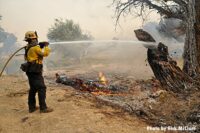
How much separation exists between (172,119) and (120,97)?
93.1 inches

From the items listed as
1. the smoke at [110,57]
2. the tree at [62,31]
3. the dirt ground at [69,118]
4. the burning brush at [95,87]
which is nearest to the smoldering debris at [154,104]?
the burning brush at [95,87]

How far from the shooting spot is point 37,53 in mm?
8430

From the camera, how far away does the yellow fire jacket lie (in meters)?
8.35

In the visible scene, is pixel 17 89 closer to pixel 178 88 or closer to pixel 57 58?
pixel 178 88

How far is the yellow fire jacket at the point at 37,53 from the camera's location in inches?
329

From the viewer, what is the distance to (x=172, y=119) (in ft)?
26.3

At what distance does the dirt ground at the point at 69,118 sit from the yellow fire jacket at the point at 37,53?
1265mm

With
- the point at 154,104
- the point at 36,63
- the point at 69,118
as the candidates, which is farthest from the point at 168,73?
the point at 36,63

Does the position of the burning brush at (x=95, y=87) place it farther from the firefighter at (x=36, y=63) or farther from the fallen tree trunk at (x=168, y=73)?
the firefighter at (x=36, y=63)

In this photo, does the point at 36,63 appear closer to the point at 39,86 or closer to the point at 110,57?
the point at 39,86

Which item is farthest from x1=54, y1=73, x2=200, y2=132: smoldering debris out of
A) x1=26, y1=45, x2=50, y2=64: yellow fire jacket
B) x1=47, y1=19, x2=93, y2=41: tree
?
x1=47, y1=19, x2=93, y2=41: tree

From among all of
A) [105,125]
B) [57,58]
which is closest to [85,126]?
[105,125]

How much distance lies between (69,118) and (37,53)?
1.72 metres

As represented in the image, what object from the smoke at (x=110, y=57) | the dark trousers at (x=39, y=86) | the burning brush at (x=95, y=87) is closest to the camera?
the dark trousers at (x=39, y=86)
